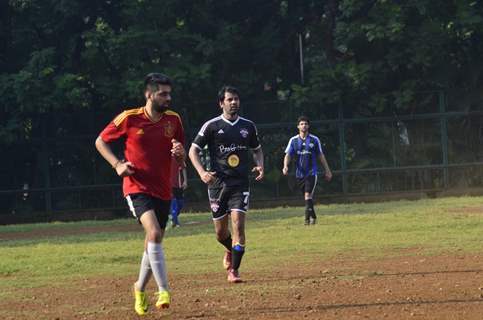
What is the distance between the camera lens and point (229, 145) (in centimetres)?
1362

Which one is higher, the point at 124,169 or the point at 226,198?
the point at 124,169

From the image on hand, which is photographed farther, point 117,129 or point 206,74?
point 206,74

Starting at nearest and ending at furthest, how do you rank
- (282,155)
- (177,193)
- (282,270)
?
(282,270)
(177,193)
(282,155)

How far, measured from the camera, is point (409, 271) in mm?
13680

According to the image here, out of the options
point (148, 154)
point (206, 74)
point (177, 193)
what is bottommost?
point (177, 193)

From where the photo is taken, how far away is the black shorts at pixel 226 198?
13469 millimetres

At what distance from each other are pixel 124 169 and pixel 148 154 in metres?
0.38

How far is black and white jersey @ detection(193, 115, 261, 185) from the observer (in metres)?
13.6

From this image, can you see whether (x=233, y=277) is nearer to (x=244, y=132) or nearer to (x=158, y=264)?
(x=244, y=132)

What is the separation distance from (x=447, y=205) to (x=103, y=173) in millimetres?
10355

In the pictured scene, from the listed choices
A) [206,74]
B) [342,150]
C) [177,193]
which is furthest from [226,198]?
[342,150]

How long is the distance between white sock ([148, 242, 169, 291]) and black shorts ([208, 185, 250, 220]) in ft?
10.5

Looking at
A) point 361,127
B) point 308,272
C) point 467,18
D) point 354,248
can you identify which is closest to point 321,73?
point 361,127

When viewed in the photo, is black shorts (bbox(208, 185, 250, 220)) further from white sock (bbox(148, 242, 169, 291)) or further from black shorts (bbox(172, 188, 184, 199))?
black shorts (bbox(172, 188, 184, 199))
